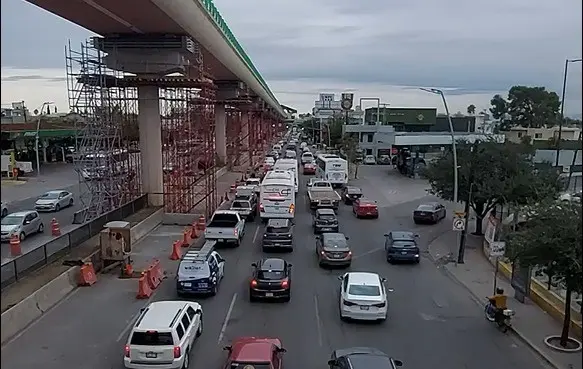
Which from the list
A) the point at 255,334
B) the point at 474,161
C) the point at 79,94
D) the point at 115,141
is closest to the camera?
the point at 255,334

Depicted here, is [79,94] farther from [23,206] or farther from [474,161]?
[474,161]

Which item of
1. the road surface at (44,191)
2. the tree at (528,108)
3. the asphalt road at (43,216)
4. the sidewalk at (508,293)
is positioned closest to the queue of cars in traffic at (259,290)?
the sidewalk at (508,293)

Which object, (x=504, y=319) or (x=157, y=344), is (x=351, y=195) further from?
(x=157, y=344)

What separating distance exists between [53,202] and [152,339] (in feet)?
90.2

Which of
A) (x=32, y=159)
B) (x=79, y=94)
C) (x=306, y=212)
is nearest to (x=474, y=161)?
(x=306, y=212)

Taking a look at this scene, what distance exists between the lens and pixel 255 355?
11.7 metres

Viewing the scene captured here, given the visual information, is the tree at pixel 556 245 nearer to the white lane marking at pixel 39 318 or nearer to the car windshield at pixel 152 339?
the car windshield at pixel 152 339

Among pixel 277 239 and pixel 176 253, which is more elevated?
pixel 277 239

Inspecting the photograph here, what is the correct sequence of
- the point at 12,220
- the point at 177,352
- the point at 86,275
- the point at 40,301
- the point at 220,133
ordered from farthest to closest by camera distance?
the point at 220,133, the point at 12,220, the point at 86,275, the point at 40,301, the point at 177,352

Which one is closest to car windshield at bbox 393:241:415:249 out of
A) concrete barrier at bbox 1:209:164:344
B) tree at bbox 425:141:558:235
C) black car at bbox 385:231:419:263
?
black car at bbox 385:231:419:263

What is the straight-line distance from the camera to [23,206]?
39.2 meters

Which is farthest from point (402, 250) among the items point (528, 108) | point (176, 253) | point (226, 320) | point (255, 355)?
point (528, 108)

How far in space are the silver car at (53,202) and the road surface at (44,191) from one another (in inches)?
14.9

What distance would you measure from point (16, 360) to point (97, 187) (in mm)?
18406
